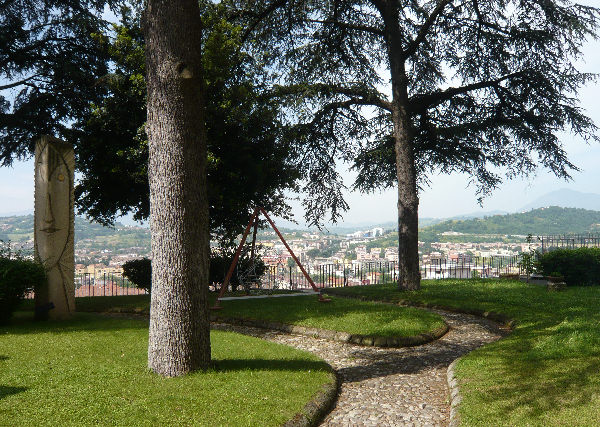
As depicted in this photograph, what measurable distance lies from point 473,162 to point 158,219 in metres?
13.3

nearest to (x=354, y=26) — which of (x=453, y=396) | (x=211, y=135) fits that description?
(x=211, y=135)

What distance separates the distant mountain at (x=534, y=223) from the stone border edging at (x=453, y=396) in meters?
36.8

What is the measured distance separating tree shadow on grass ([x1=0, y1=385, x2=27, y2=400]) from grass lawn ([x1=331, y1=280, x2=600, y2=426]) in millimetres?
4730

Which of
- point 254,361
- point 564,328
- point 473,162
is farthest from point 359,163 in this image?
point 254,361

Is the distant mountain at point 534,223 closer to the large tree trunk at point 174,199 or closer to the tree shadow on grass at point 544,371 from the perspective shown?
the tree shadow on grass at point 544,371

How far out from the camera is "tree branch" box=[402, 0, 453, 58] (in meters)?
14.8

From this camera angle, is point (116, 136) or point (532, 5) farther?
point (532, 5)

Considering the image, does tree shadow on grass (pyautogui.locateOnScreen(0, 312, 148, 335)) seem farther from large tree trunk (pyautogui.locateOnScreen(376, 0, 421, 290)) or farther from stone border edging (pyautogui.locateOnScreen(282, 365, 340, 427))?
large tree trunk (pyautogui.locateOnScreen(376, 0, 421, 290))

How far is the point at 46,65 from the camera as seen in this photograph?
48.4 feet

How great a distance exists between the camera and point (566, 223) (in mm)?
40812

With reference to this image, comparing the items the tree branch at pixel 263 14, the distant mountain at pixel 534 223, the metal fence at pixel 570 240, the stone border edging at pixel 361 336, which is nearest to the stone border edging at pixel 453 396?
the stone border edging at pixel 361 336

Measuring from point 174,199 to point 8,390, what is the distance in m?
2.77

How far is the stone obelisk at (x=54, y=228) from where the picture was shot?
9727 millimetres

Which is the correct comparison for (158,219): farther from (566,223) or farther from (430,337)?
(566,223)
